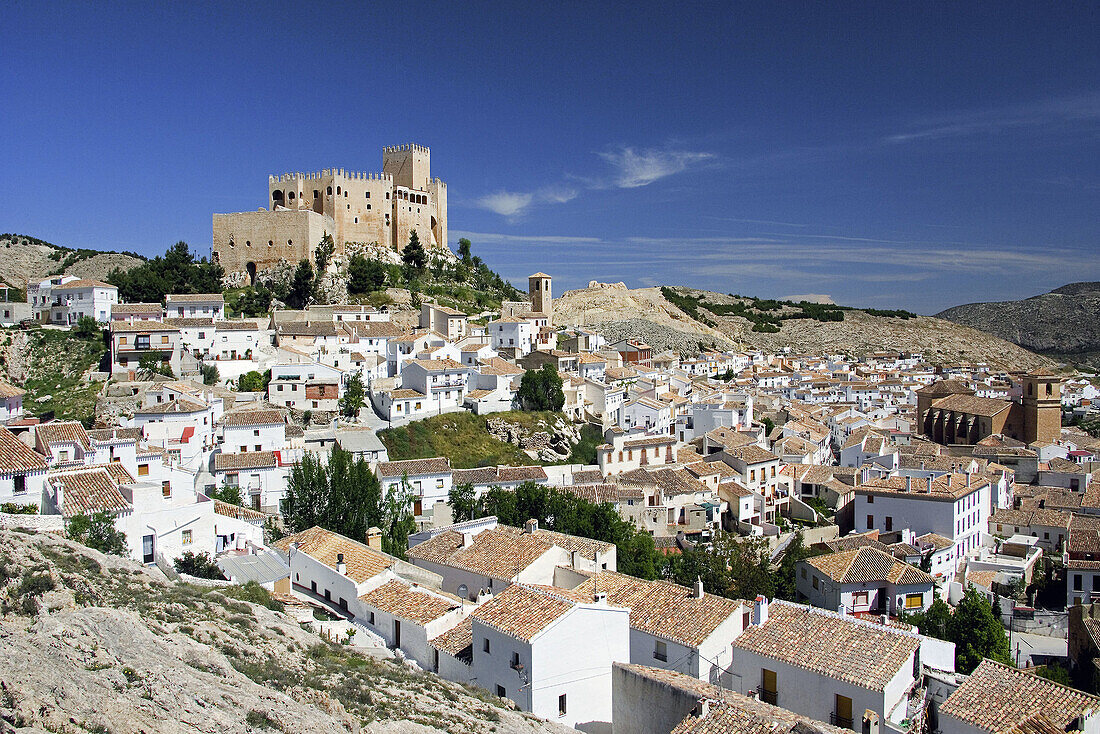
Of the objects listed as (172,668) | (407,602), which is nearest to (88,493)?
(407,602)

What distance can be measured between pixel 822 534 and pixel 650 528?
224 inches

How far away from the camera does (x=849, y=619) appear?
42.6 ft

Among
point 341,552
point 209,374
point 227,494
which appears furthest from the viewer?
point 209,374

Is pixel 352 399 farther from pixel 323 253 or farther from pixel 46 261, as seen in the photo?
pixel 46 261

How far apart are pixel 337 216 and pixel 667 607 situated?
43628mm

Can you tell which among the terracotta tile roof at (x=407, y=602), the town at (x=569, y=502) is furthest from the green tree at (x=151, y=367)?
the terracotta tile roof at (x=407, y=602)

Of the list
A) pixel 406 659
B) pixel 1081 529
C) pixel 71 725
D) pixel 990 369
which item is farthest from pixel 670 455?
pixel 990 369

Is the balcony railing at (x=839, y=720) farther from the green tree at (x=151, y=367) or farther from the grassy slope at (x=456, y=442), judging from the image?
the green tree at (x=151, y=367)

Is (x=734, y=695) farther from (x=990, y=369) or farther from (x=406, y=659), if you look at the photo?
(x=990, y=369)

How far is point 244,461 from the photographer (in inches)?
971

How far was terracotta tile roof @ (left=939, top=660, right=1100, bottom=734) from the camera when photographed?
11.0 meters

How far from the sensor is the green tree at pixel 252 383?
33625 millimetres

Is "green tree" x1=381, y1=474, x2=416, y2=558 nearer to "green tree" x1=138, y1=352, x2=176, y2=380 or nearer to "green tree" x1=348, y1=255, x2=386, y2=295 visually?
"green tree" x1=138, y1=352, x2=176, y2=380

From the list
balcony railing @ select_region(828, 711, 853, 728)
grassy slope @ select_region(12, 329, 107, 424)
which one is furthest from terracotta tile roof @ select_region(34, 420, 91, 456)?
balcony railing @ select_region(828, 711, 853, 728)
